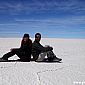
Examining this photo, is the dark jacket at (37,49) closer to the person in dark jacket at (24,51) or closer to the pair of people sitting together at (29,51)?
the pair of people sitting together at (29,51)

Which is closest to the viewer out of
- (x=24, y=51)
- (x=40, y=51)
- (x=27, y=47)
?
(x=27, y=47)

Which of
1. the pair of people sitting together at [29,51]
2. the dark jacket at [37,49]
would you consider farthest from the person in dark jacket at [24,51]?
the dark jacket at [37,49]

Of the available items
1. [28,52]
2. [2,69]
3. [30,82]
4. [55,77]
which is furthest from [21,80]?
[28,52]

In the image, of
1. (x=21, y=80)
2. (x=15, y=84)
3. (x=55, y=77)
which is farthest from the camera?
(x=55, y=77)

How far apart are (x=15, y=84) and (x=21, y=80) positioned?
361mm

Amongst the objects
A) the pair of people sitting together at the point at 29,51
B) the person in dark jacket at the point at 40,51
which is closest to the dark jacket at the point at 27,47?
the pair of people sitting together at the point at 29,51

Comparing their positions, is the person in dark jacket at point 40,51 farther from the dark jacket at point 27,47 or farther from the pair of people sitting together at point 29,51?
the dark jacket at point 27,47

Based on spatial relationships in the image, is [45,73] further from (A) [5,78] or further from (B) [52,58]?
(B) [52,58]

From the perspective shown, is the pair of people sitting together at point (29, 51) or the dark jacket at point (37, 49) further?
the dark jacket at point (37, 49)

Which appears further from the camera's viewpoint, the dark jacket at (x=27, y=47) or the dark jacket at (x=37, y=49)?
the dark jacket at (x=37, y=49)

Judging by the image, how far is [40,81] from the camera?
5.76m

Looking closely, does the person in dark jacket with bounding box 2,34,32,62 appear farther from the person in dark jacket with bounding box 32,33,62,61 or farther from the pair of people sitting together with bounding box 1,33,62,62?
the person in dark jacket with bounding box 32,33,62,61

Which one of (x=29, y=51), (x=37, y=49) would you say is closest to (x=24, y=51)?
(x=29, y=51)

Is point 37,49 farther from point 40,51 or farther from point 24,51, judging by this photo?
point 24,51
